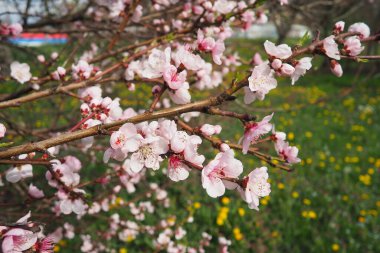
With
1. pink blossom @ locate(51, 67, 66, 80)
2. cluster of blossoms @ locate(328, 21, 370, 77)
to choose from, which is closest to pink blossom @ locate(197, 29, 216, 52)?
cluster of blossoms @ locate(328, 21, 370, 77)

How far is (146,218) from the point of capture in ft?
12.7

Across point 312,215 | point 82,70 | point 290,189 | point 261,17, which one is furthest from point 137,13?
point 290,189

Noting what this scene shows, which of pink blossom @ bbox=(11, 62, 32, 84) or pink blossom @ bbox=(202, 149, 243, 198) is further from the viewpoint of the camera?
pink blossom @ bbox=(11, 62, 32, 84)

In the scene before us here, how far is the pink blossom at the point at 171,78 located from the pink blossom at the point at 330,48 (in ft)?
1.56

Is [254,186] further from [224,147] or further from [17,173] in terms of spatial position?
[17,173]

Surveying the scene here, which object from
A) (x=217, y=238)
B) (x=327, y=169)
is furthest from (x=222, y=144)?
(x=327, y=169)

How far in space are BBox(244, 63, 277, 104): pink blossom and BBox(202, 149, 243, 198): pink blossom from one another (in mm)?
213

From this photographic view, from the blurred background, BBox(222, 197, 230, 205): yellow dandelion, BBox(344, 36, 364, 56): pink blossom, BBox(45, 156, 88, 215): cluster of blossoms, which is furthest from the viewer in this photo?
BBox(222, 197, 230, 205): yellow dandelion

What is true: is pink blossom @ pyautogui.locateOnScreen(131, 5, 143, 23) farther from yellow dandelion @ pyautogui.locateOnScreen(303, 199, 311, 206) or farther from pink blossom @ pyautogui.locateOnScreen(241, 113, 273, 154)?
yellow dandelion @ pyautogui.locateOnScreen(303, 199, 311, 206)

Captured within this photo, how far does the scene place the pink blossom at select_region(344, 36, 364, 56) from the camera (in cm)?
129

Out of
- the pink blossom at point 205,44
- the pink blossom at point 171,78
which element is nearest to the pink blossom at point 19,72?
the pink blossom at point 205,44

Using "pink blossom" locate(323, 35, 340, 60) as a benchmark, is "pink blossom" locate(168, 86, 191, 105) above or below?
below

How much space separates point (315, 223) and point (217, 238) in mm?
1114

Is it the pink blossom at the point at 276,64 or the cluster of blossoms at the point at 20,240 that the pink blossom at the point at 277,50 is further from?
the cluster of blossoms at the point at 20,240
